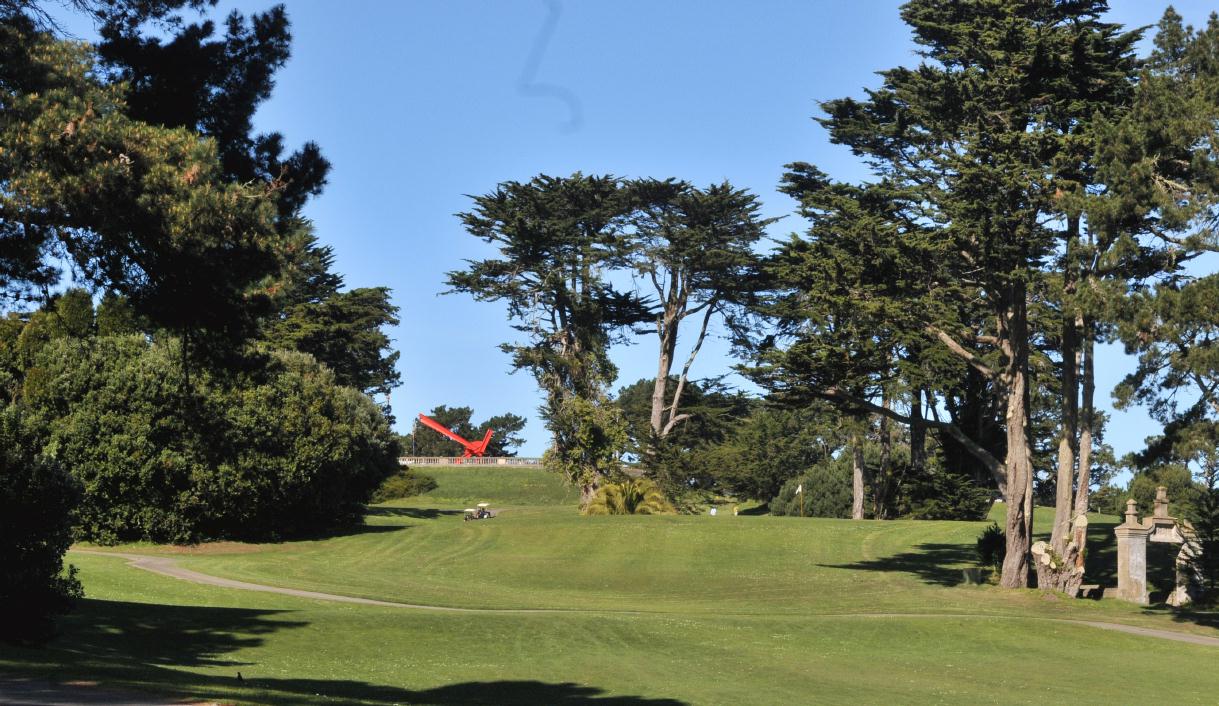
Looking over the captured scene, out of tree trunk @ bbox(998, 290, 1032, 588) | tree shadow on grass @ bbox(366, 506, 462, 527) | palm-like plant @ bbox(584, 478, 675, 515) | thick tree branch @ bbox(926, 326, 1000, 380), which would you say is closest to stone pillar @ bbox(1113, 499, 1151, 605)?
tree trunk @ bbox(998, 290, 1032, 588)

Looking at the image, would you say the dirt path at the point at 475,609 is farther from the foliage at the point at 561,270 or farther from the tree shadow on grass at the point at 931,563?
the foliage at the point at 561,270

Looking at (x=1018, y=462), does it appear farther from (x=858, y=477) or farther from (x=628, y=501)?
(x=858, y=477)

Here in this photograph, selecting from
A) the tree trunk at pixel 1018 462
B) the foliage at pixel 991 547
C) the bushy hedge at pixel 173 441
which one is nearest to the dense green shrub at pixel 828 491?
the foliage at pixel 991 547

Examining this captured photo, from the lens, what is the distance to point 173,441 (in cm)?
4250

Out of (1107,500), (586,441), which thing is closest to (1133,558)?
(586,441)

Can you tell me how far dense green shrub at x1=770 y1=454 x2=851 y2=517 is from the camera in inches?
2660

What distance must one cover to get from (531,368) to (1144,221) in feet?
127

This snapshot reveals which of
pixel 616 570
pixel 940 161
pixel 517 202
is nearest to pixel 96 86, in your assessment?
pixel 940 161

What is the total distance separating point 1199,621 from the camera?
100 ft

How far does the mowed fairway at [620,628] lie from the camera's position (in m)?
18.3

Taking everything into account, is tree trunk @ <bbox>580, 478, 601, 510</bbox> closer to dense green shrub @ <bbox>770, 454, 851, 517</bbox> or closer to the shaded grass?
dense green shrub @ <bbox>770, 454, 851, 517</bbox>

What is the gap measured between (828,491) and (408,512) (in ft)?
81.4

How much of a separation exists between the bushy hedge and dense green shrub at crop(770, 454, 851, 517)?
3052 cm

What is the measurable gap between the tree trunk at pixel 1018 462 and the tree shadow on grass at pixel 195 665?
21.3m
